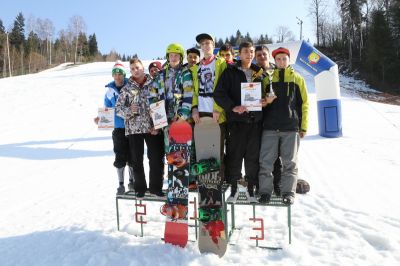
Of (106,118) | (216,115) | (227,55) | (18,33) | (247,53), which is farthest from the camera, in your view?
(18,33)

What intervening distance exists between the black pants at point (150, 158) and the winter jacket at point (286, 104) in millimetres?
1293

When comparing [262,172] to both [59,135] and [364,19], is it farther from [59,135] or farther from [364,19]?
→ [364,19]

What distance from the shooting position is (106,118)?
14.6 ft

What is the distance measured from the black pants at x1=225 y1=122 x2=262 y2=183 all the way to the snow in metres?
Answer: 0.84

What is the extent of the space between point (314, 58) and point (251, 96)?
26.3 feet

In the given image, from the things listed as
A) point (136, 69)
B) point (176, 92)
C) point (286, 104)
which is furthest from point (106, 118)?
point (286, 104)

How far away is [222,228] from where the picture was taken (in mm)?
3566

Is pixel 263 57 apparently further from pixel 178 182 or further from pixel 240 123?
pixel 178 182

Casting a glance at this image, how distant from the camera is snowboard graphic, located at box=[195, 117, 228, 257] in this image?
141 inches

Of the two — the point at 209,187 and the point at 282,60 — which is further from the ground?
the point at 282,60

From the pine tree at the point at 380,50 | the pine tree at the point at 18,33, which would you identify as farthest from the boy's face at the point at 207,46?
the pine tree at the point at 18,33

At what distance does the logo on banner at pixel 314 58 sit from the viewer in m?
10.8

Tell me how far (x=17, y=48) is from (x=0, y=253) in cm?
6981

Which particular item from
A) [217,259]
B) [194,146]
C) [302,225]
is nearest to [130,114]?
[194,146]
